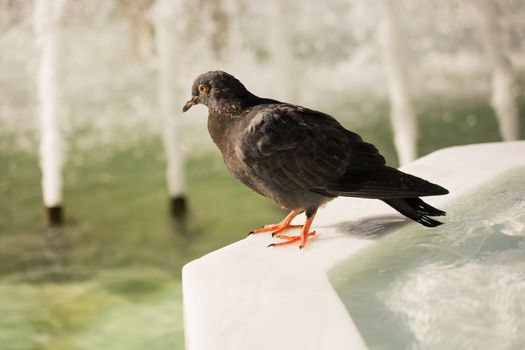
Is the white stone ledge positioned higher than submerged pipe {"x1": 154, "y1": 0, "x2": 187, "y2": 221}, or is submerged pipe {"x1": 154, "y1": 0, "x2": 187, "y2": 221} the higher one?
submerged pipe {"x1": 154, "y1": 0, "x2": 187, "y2": 221}

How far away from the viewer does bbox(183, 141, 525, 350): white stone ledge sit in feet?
6.53

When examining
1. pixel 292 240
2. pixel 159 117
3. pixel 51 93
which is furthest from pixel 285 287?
pixel 159 117

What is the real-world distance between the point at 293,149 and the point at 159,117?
8142 millimetres

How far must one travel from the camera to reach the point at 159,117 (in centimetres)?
1055

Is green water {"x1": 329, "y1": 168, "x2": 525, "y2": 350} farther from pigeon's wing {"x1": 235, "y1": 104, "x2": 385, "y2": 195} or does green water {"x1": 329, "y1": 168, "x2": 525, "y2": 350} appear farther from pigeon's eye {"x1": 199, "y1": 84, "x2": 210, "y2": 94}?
pigeon's eye {"x1": 199, "y1": 84, "x2": 210, "y2": 94}

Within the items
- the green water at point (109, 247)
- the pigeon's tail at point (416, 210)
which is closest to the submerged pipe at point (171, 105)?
the green water at point (109, 247)

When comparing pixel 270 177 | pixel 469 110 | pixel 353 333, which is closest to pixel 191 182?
pixel 469 110

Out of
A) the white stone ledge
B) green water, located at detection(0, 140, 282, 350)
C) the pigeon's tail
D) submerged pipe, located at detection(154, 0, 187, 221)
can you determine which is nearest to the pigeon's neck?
the white stone ledge

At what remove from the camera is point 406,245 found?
268 centimetres

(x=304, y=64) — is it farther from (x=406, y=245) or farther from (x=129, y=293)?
(x=406, y=245)

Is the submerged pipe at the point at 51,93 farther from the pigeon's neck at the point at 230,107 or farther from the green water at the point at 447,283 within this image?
the green water at the point at 447,283

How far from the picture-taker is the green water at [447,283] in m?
2.09

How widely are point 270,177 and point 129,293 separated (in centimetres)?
310

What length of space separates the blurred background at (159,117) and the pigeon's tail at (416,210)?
2229 millimetres
